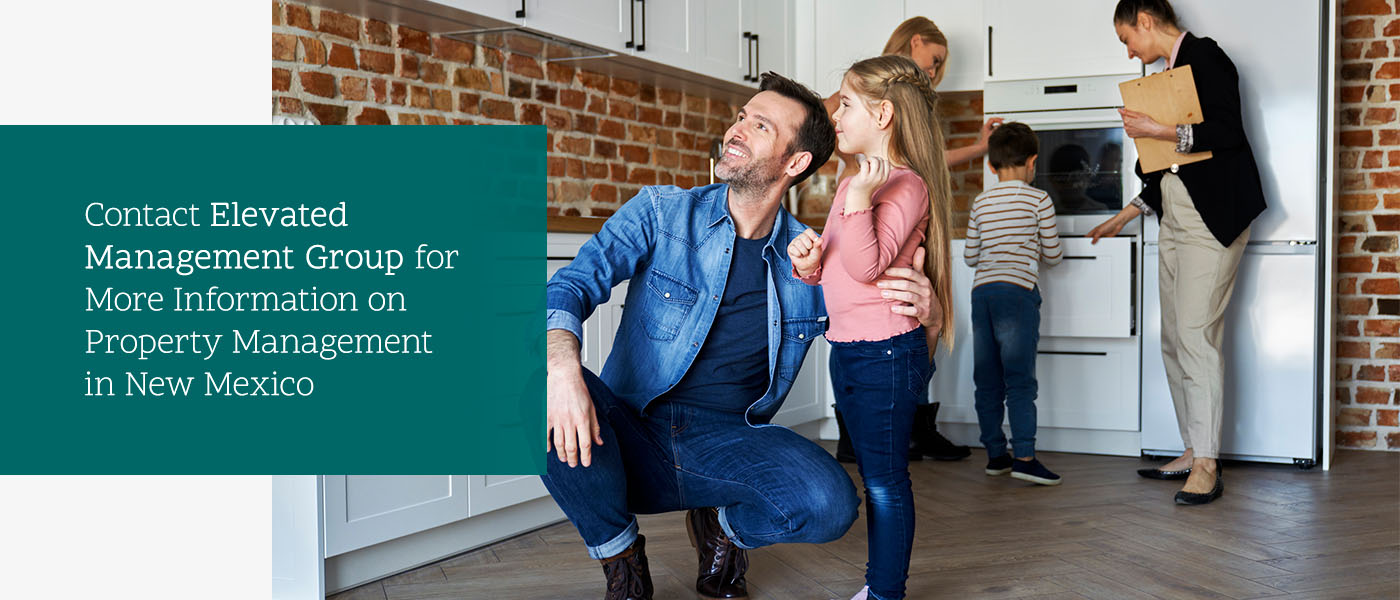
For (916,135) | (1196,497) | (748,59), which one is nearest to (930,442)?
(1196,497)

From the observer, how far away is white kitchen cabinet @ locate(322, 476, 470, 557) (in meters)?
2.42

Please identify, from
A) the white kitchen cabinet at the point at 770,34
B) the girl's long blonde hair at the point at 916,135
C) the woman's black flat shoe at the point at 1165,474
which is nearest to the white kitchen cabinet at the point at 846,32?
the white kitchen cabinet at the point at 770,34

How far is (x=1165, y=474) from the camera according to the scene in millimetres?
3725

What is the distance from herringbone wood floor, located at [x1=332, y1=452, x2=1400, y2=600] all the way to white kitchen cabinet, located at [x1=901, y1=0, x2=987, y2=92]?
1783 millimetres

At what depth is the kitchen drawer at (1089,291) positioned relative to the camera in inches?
164

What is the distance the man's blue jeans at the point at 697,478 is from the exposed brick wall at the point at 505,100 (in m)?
1.39

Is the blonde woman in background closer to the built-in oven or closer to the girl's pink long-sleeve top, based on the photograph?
the built-in oven

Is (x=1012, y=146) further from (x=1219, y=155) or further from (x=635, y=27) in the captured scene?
(x=635, y=27)

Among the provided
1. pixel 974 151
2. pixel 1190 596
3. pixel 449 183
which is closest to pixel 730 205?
pixel 449 183

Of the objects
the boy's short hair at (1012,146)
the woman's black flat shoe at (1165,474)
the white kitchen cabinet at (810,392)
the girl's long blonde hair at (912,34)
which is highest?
the girl's long blonde hair at (912,34)

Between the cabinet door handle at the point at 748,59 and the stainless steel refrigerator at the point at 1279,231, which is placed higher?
the cabinet door handle at the point at 748,59

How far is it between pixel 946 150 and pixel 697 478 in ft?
8.42

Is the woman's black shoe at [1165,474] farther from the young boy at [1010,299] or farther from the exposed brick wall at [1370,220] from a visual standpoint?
the exposed brick wall at [1370,220]

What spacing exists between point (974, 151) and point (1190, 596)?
2367mm
